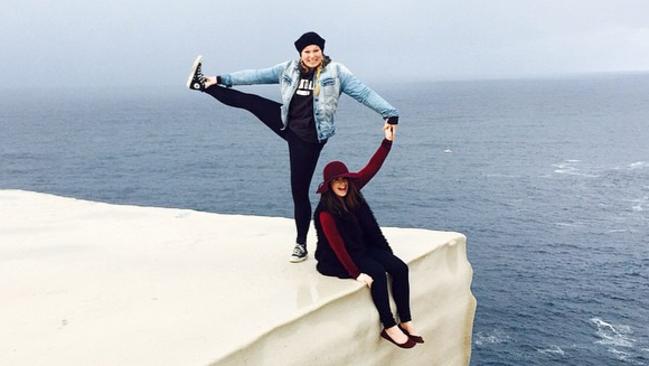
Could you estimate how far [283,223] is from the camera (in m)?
10.6

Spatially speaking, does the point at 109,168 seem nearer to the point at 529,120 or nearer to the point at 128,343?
the point at 128,343

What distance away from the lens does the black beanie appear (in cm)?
709

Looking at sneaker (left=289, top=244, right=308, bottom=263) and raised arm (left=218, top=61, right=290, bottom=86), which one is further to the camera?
sneaker (left=289, top=244, right=308, bottom=263)

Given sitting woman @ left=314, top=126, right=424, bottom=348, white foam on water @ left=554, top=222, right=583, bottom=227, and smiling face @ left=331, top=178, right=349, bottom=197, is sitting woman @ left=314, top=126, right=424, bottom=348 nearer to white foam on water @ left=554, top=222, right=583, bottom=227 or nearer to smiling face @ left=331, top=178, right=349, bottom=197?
smiling face @ left=331, top=178, right=349, bottom=197

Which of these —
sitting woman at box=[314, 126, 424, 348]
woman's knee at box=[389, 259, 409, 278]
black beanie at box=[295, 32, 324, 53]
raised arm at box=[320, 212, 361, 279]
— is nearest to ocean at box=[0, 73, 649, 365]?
sitting woman at box=[314, 126, 424, 348]

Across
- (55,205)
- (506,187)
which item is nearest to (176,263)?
(55,205)

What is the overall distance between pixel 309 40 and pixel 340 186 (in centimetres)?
170

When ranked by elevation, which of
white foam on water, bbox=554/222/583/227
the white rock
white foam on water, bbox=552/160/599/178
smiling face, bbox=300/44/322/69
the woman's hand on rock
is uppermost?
smiling face, bbox=300/44/322/69

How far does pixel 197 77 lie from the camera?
7.39 m

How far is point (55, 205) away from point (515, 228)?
39.7 m

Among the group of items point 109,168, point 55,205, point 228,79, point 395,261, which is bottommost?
point 109,168

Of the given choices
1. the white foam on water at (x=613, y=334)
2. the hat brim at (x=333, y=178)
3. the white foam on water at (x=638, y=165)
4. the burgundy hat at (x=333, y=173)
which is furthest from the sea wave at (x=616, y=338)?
the white foam on water at (x=638, y=165)

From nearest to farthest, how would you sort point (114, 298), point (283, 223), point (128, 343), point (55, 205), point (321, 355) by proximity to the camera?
point (128, 343)
point (321, 355)
point (114, 298)
point (283, 223)
point (55, 205)

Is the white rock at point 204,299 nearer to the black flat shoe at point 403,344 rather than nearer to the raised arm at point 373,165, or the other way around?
the black flat shoe at point 403,344
